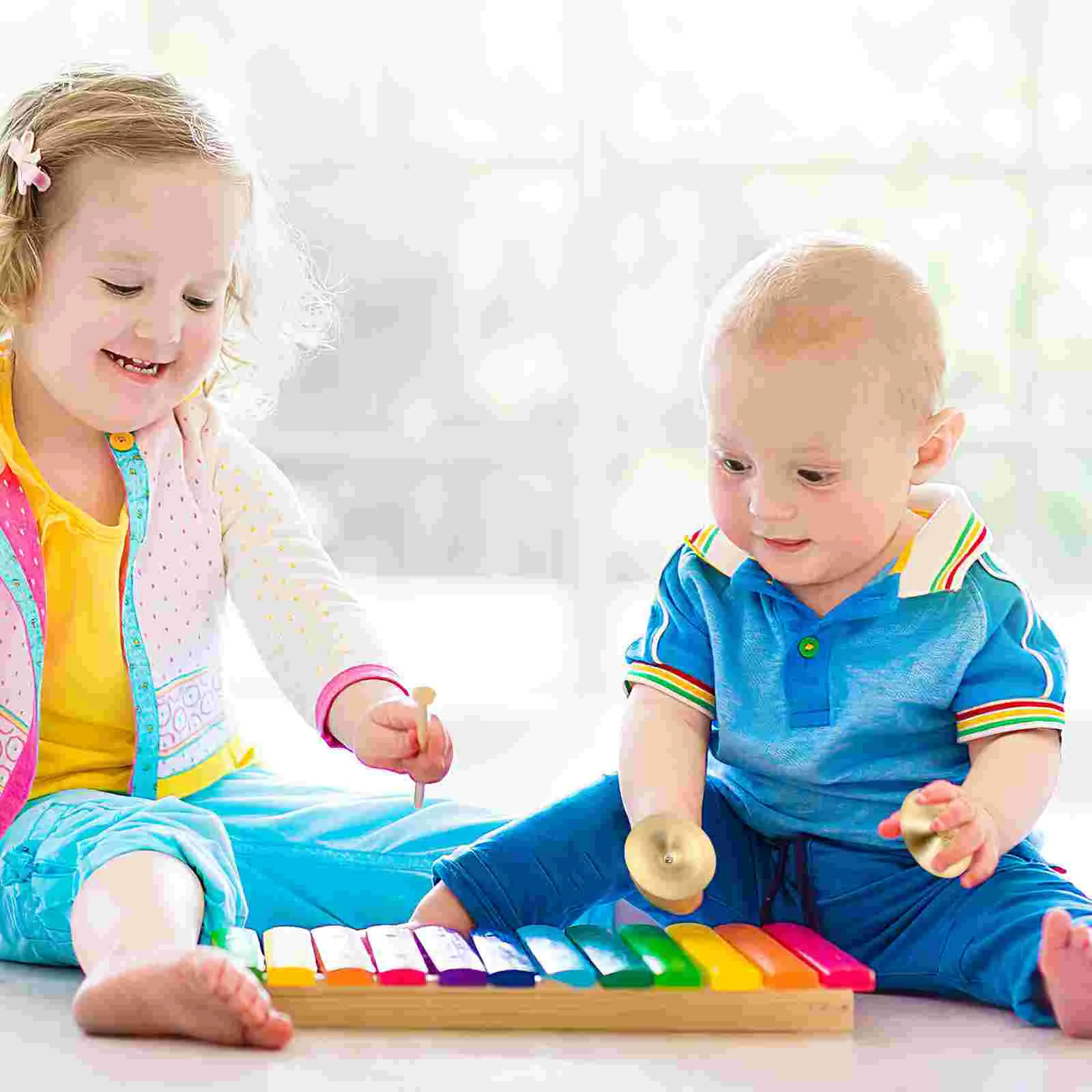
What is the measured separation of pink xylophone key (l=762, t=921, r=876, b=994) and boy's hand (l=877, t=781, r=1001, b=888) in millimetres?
92

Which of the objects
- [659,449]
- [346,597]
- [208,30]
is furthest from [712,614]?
[208,30]

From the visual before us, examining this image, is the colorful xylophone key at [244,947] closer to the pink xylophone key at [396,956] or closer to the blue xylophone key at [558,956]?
the pink xylophone key at [396,956]

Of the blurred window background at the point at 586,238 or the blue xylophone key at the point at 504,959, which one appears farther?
the blurred window background at the point at 586,238

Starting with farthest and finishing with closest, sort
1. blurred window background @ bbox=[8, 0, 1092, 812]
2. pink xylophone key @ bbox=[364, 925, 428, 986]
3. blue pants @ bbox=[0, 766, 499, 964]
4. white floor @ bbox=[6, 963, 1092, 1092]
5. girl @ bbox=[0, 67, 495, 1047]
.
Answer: blurred window background @ bbox=[8, 0, 1092, 812], girl @ bbox=[0, 67, 495, 1047], blue pants @ bbox=[0, 766, 499, 964], pink xylophone key @ bbox=[364, 925, 428, 986], white floor @ bbox=[6, 963, 1092, 1092]

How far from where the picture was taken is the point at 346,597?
143 centimetres

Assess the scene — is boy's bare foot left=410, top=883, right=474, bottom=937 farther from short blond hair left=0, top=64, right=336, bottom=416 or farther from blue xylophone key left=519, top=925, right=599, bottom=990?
short blond hair left=0, top=64, right=336, bottom=416

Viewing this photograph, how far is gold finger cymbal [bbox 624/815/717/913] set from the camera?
1064 mm

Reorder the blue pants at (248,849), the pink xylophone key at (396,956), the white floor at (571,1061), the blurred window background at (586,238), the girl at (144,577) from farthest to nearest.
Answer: the blurred window background at (586,238) → the girl at (144,577) → the blue pants at (248,849) → the pink xylophone key at (396,956) → the white floor at (571,1061)

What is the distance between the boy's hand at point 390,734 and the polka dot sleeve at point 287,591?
0.06 feet

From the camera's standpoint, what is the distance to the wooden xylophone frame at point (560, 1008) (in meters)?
1.03

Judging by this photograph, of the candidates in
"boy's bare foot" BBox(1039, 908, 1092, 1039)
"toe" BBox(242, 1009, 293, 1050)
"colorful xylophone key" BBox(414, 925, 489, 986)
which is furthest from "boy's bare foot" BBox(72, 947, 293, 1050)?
"boy's bare foot" BBox(1039, 908, 1092, 1039)

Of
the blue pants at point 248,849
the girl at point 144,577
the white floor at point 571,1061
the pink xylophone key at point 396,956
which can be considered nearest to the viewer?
the white floor at point 571,1061

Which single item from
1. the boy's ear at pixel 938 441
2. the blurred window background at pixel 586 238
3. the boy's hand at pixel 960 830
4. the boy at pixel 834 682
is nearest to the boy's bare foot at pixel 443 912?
the boy at pixel 834 682

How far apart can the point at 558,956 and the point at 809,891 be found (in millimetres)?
219
